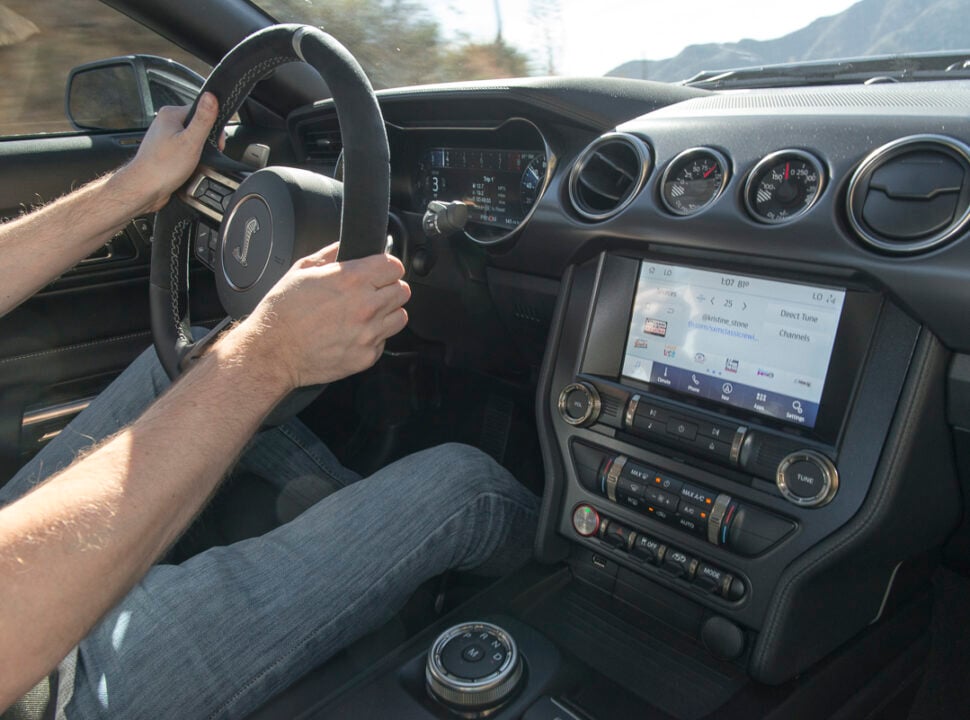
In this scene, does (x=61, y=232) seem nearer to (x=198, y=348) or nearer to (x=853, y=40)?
(x=198, y=348)

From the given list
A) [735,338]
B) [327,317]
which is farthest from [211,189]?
[735,338]

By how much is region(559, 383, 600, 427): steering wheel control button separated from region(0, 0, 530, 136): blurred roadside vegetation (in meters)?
1.46

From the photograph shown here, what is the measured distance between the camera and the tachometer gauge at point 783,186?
1.16 meters

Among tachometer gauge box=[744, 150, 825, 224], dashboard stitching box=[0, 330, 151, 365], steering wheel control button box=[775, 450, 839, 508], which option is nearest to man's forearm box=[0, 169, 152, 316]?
dashboard stitching box=[0, 330, 151, 365]

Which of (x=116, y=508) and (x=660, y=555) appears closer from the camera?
(x=116, y=508)

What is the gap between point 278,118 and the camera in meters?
2.54

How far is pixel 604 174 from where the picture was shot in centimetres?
154

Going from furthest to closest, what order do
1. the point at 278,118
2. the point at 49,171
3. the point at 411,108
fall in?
1. the point at 278,118
2. the point at 49,171
3. the point at 411,108

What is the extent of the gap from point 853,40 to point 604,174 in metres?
0.68

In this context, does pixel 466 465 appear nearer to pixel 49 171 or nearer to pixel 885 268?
pixel 885 268

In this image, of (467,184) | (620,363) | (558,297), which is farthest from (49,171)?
(620,363)

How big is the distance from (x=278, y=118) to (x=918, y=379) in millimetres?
2103

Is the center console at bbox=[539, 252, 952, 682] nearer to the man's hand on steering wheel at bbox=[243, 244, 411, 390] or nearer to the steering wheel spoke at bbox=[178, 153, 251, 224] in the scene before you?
the man's hand on steering wheel at bbox=[243, 244, 411, 390]

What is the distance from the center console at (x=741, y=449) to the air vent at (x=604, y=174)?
13 centimetres
